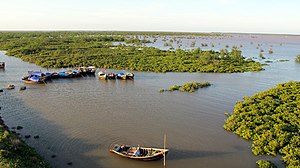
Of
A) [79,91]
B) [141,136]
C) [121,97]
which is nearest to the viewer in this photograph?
[141,136]

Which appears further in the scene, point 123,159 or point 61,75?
point 61,75

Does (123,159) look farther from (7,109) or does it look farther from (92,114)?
(7,109)

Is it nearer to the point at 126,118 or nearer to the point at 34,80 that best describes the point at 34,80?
the point at 34,80

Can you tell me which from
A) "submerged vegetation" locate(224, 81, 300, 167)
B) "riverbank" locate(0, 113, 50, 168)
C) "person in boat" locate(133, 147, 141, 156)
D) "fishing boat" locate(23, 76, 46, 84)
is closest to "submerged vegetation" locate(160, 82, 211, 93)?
"submerged vegetation" locate(224, 81, 300, 167)

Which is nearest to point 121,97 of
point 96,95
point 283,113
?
point 96,95

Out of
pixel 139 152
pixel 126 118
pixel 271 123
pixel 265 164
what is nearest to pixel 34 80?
pixel 126 118

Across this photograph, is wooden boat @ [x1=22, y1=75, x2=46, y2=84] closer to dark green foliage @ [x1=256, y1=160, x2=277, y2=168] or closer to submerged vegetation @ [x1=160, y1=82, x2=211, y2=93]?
submerged vegetation @ [x1=160, y1=82, x2=211, y2=93]
